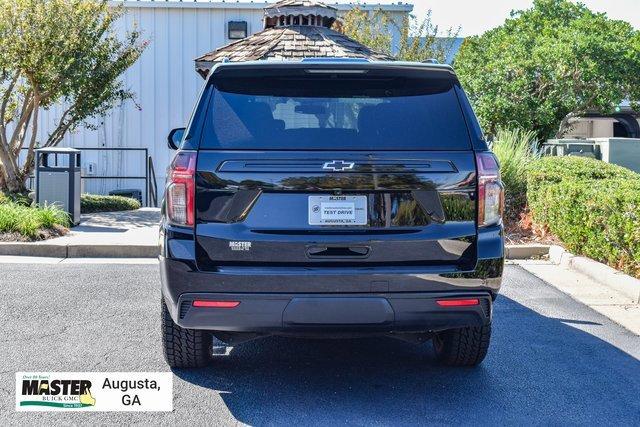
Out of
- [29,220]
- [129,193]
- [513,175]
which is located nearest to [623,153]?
[513,175]

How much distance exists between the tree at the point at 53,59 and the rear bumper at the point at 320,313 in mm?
10002

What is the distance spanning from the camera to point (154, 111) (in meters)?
19.2

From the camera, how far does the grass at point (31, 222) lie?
9969mm

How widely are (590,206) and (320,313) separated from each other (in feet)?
17.4

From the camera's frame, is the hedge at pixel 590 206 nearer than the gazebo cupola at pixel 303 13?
Yes

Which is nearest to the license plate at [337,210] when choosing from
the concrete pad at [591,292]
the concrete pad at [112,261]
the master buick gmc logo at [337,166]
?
the master buick gmc logo at [337,166]

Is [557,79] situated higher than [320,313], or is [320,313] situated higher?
[557,79]

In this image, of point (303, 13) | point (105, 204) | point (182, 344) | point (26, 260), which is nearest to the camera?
point (182, 344)

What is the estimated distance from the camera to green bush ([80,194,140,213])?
14195 millimetres

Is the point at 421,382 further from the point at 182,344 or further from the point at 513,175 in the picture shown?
the point at 513,175

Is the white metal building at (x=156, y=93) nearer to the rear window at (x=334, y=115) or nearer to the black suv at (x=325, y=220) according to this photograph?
the rear window at (x=334, y=115)

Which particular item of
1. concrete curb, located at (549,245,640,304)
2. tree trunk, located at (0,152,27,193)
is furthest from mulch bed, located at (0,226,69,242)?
concrete curb, located at (549,245,640,304)

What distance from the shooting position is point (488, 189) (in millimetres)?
4223

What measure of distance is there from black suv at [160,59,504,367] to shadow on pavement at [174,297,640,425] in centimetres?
47
